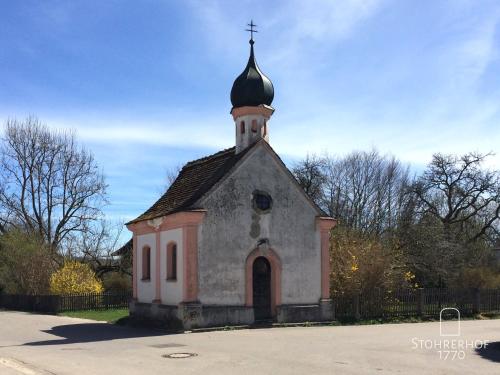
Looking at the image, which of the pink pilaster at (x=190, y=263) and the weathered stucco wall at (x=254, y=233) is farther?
the weathered stucco wall at (x=254, y=233)

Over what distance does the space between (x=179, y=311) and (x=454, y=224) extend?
29857 mm

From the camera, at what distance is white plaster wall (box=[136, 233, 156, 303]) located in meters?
25.4

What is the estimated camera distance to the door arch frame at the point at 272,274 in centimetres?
2298

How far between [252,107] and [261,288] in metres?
7.28

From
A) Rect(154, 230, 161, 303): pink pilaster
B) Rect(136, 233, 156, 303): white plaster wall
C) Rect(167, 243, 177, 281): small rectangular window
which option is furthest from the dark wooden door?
Rect(136, 233, 156, 303): white plaster wall

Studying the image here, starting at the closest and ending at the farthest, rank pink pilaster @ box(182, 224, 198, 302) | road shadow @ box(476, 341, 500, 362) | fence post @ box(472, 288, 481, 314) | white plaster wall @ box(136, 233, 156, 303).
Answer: road shadow @ box(476, 341, 500, 362)
pink pilaster @ box(182, 224, 198, 302)
white plaster wall @ box(136, 233, 156, 303)
fence post @ box(472, 288, 481, 314)

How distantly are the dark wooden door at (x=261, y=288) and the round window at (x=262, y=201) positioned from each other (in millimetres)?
2005

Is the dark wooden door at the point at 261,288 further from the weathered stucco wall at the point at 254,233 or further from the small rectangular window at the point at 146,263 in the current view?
the small rectangular window at the point at 146,263

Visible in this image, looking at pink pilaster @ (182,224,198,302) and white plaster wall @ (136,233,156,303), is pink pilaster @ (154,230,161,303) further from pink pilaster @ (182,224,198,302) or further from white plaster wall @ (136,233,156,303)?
pink pilaster @ (182,224,198,302)

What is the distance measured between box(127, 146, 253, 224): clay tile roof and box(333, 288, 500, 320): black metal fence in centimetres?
760

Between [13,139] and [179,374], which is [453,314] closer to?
[179,374]

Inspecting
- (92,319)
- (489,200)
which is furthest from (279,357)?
(489,200)

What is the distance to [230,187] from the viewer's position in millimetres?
23141

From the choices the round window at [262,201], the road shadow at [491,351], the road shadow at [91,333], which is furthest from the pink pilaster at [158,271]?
the road shadow at [491,351]
